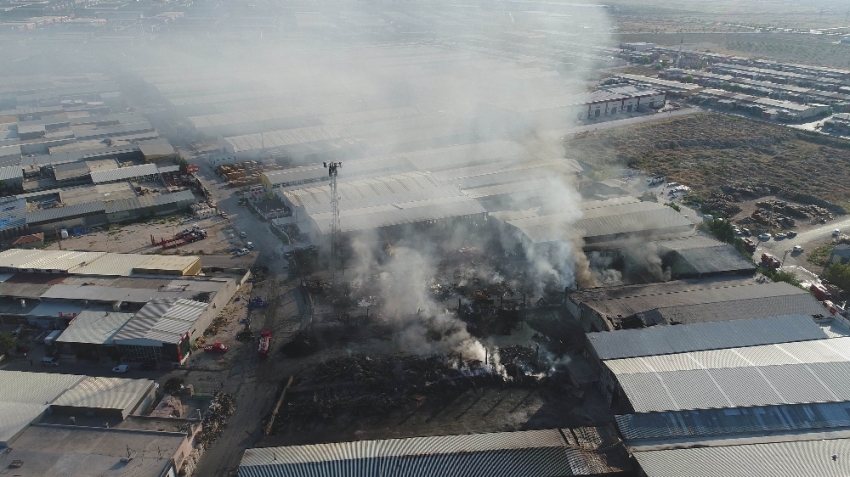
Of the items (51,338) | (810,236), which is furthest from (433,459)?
(810,236)

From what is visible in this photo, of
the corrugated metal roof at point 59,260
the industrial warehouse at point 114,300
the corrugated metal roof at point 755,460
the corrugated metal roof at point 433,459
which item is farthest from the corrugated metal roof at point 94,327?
the corrugated metal roof at point 755,460

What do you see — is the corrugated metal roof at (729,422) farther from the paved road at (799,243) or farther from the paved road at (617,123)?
the paved road at (617,123)

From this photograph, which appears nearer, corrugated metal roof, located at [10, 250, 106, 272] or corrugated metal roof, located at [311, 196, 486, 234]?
corrugated metal roof, located at [10, 250, 106, 272]

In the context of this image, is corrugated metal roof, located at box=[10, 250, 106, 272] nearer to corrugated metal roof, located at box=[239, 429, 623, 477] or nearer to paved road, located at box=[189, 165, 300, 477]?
paved road, located at box=[189, 165, 300, 477]

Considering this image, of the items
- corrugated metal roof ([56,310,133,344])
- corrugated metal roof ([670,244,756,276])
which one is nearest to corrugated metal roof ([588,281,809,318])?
corrugated metal roof ([670,244,756,276])

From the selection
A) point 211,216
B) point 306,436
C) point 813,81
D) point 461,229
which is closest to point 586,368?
point 306,436

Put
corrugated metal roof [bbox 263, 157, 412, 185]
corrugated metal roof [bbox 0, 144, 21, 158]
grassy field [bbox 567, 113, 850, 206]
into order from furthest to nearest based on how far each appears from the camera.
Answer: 1. corrugated metal roof [bbox 0, 144, 21, 158]
2. grassy field [bbox 567, 113, 850, 206]
3. corrugated metal roof [bbox 263, 157, 412, 185]

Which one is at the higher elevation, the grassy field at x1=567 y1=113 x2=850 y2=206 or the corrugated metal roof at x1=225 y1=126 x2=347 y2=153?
the corrugated metal roof at x1=225 y1=126 x2=347 y2=153
